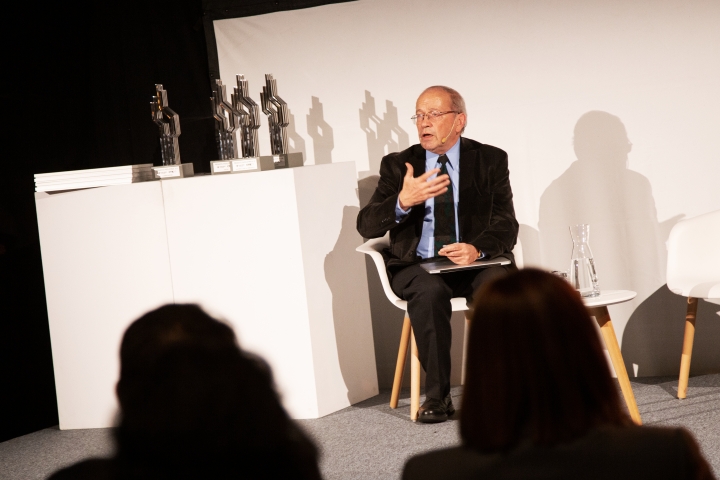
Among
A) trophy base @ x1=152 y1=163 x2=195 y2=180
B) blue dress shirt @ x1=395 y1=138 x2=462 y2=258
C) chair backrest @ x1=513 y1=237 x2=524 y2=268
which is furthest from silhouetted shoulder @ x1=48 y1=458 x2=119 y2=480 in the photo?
chair backrest @ x1=513 y1=237 x2=524 y2=268

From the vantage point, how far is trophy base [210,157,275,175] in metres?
3.77

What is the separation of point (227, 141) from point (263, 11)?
920 millimetres

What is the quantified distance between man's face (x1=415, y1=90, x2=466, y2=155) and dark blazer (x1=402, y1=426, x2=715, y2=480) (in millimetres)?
2814

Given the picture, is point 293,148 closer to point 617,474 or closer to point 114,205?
point 114,205

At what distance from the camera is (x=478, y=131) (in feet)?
14.0

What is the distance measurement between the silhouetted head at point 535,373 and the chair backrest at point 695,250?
2.93m

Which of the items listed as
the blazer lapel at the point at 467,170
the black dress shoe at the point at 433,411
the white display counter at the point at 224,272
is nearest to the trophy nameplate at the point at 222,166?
the white display counter at the point at 224,272

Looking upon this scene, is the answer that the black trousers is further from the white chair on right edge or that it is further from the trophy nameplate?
the trophy nameplate

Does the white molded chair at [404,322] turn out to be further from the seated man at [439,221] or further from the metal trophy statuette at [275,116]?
the metal trophy statuette at [275,116]

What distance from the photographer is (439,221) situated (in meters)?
3.75

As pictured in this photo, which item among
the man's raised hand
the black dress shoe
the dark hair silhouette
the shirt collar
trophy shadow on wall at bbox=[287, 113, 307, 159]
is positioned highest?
trophy shadow on wall at bbox=[287, 113, 307, 159]

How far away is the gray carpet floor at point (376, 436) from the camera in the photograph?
9.68 ft

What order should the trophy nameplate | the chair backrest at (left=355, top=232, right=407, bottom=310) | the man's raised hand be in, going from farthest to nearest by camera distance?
the trophy nameplate, the chair backrest at (left=355, top=232, right=407, bottom=310), the man's raised hand

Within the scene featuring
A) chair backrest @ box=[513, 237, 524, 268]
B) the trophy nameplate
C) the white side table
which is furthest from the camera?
chair backrest @ box=[513, 237, 524, 268]
